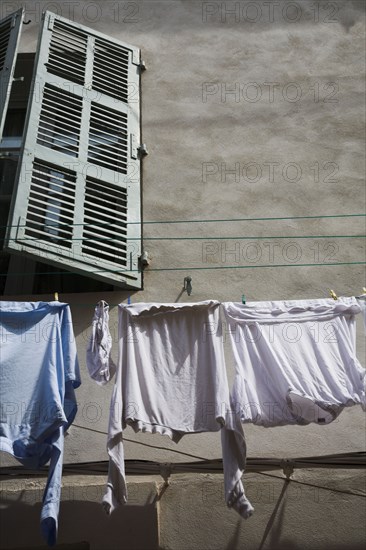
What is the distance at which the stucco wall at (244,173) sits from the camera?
519 cm

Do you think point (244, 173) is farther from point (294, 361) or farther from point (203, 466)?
point (203, 466)

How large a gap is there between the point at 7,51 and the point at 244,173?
2.64 meters

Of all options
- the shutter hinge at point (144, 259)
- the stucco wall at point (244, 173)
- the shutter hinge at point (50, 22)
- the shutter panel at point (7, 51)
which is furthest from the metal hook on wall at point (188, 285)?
the shutter hinge at point (50, 22)

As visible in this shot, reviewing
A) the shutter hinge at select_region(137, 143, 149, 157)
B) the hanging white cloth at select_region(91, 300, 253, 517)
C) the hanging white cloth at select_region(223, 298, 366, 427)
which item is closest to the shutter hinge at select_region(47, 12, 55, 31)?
the shutter hinge at select_region(137, 143, 149, 157)

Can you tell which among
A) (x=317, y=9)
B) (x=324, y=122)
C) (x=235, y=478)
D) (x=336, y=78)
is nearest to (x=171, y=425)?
(x=235, y=478)

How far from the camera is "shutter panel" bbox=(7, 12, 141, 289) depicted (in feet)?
18.1

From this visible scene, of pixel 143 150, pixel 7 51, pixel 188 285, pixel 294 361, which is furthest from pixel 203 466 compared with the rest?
pixel 7 51

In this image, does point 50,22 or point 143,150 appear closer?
point 143,150

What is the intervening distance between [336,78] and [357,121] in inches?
23.4

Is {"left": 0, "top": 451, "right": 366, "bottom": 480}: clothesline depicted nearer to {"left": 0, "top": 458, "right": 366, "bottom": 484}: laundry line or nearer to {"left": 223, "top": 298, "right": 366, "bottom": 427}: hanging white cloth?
{"left": 0, "top": 458, "right": 366, "bottom": 484}: laundry line

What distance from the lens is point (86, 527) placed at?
4750 mm

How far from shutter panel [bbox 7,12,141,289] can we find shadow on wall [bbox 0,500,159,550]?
1.80 metres

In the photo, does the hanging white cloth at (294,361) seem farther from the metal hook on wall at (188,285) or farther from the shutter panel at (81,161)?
the shutter panel at (81,161)

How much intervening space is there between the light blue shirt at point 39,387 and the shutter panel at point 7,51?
231cm
